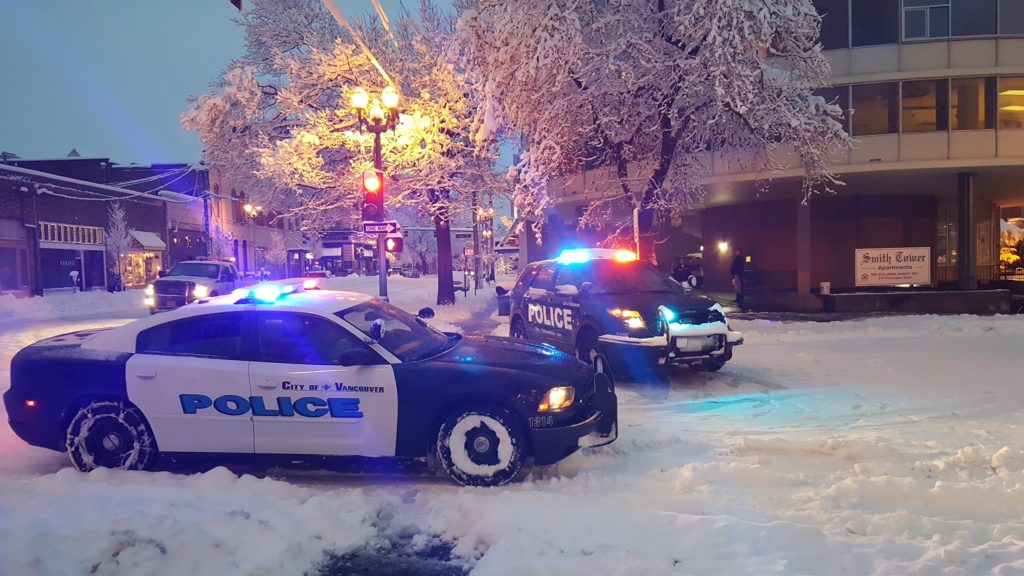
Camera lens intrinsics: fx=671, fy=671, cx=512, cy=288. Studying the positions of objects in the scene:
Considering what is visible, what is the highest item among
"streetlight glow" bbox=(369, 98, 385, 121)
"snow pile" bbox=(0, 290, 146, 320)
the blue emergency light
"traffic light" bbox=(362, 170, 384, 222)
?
"streetlight glow" bbox=(369, 98, 385, 121)

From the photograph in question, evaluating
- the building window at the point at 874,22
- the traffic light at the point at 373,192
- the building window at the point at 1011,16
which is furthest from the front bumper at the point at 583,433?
the building window at the point at 1011,16

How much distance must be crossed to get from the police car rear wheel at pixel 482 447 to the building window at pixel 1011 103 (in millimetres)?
21525

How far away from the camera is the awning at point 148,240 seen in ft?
150

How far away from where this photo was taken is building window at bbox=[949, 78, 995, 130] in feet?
65.5

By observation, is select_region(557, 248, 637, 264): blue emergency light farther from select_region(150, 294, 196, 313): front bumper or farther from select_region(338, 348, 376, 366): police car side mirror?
select_region(150, 294, 196, 313): front bumper

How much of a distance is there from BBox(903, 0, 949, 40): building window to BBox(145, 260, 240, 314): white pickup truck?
22271 mm

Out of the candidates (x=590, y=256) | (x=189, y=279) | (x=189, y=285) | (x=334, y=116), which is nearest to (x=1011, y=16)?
(x=590, y=256)

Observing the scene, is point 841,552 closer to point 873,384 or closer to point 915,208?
point 873,384

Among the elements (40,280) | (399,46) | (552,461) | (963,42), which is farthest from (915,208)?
(40,280)

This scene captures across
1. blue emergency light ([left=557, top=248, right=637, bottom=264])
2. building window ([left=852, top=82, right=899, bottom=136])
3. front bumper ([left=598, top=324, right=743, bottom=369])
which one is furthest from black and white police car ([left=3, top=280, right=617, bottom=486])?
building window ([left=852, top=82, right=899, bottom=136])

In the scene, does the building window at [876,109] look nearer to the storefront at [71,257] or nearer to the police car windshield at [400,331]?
the police car windshield at [400,331]

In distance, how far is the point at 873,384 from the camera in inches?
349

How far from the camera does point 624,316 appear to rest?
8.98 m

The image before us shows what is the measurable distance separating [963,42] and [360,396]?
73.0 feet
